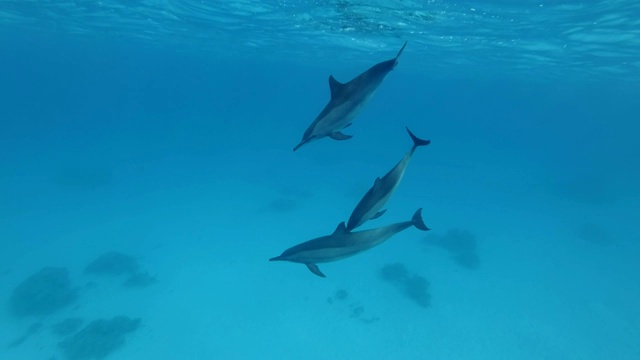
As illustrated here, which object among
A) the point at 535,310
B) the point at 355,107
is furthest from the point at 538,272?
the point at 355,107

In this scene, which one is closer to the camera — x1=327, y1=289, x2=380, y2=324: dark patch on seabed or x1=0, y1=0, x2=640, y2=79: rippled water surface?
x1=327, y1=289, x2=380, y2=324: dark patch on seabed

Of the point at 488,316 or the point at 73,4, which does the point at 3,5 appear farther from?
the point at 488,316

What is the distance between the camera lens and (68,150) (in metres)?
49.3

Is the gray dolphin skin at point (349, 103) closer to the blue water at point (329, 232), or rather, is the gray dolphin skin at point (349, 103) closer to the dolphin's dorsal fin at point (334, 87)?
the dolphin's dorsal fin at point (334, 87)

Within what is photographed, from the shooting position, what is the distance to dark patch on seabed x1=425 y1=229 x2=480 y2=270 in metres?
21.7

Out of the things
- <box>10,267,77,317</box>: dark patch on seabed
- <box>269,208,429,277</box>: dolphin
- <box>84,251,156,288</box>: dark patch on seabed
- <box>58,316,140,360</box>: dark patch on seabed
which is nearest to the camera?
<box>269,208,429,277</box>: dolphin

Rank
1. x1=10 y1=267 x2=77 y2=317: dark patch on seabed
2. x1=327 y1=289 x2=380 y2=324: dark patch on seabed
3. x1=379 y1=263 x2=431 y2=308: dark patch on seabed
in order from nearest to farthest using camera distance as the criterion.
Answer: x1=327 y1=289 x2=380 y2=324: dark patch on seabed
x1=10 y1=267 x2=77 y2=317: dark patch on seabed
x1=379 y1=263 x2=431 y2=308: dark patch on seabed

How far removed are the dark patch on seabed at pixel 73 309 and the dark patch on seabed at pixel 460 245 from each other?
56.8 ft

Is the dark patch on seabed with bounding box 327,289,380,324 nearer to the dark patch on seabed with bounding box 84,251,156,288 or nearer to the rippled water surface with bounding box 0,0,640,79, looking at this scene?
the dark patch on seabed with bounding box 84,251,156,288

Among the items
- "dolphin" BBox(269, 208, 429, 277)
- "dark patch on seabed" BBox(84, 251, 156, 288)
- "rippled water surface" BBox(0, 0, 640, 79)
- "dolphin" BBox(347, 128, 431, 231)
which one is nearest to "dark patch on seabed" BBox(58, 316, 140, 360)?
"dark patch on seabed" BBox(84, 251, 156, 288)

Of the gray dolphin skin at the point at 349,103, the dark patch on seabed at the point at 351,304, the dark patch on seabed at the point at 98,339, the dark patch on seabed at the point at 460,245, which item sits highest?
the gray dolphin skin at the point at 349,103

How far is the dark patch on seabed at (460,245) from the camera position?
71.1ft

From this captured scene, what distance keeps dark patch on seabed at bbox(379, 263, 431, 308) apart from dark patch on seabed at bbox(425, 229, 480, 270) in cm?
384

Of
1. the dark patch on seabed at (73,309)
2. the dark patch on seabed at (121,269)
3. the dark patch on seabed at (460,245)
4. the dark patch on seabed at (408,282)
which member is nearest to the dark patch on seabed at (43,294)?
the dark patch on seabed at (73,309)
